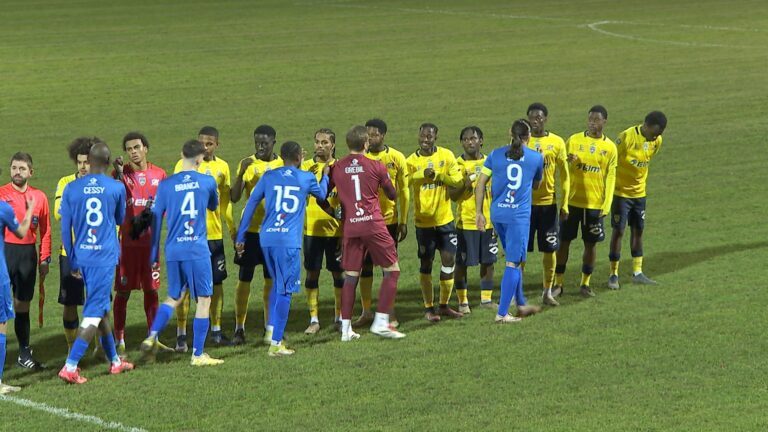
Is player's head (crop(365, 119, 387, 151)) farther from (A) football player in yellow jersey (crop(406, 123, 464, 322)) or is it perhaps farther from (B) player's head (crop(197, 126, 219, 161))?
(B) player's head (crop(197, 126, 219, 161))

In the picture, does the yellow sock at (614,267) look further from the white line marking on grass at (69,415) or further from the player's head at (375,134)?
the white line marking on grass at (69,415)

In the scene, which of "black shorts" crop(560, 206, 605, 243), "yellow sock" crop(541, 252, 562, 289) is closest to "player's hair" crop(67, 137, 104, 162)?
"yellow sock" crop(541, 252, 562, 289)

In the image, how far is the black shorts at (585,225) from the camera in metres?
15.9

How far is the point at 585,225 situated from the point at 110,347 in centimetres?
633

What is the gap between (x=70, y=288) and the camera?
1296cm

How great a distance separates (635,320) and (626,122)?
48.3ft

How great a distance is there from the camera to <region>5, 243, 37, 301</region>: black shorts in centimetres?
1300

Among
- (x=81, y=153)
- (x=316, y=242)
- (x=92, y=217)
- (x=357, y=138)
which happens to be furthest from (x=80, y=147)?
(x=316, y=242)

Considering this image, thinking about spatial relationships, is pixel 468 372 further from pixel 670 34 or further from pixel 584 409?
pixel 670 34

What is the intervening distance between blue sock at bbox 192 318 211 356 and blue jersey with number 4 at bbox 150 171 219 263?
0.63 m

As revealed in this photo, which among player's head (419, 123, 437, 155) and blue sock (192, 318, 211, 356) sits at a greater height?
player's head (419, 123, 437, 155)

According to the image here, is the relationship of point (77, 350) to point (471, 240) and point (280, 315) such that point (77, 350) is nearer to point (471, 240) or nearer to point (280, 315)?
point (280, 315)

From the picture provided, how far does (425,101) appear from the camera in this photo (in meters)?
31.0

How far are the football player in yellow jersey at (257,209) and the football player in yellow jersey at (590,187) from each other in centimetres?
389
